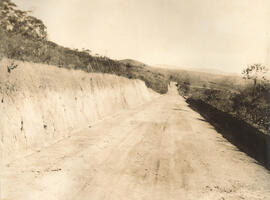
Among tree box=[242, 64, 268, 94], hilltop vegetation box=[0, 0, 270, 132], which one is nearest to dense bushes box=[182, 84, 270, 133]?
hilltop vegetation box=[0, 0, 270, 132]

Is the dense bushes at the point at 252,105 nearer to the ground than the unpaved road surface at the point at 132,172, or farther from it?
farther from it

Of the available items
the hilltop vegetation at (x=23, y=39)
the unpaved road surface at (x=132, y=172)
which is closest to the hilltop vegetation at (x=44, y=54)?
the hilltop vegetation at (x=23, y=39)

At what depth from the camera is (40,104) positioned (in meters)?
Result: 11.4

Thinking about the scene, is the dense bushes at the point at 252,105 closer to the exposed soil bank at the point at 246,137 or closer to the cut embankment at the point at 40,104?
the exposed soil bank at the point at 246,137

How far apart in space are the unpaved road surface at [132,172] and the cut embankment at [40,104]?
2.36ft

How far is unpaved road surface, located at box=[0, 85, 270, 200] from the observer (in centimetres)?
722

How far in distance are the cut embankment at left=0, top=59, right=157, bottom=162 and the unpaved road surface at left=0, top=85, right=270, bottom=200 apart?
720 millimetres

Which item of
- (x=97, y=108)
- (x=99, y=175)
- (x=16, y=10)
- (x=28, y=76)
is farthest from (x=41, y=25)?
(x=99, y=175)

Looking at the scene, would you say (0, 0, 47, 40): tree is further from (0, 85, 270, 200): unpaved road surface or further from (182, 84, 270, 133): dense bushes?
(182, 84, 270, 133): dense bushes

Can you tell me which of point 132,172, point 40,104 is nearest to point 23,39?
point 40,104

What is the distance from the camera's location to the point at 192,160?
1088cm

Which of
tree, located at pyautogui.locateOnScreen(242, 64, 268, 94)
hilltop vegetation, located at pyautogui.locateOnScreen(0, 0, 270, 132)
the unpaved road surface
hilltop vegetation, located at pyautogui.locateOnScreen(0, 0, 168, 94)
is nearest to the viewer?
the unpaved road surface

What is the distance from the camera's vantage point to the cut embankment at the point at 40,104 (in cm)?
923

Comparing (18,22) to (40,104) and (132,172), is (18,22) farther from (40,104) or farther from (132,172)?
(132,172)
